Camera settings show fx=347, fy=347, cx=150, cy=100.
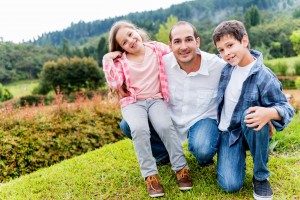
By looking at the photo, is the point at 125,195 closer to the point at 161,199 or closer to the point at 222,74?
the point at 161,199

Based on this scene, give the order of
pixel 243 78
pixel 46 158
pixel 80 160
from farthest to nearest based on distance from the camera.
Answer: pixel 46 158 → pixel 80 160 → pixel 243 78

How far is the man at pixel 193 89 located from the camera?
9.61 ft

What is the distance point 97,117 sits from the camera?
21.1 ft

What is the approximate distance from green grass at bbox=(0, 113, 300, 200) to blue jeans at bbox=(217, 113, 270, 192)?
14 cm

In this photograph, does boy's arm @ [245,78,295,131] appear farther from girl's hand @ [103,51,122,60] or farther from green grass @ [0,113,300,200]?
girl's hand @ [103,51,122,60]

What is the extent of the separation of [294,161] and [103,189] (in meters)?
1.92

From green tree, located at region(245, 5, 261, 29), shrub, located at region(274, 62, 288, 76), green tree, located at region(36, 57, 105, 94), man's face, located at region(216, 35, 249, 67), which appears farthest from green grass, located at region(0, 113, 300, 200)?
green tree, located at region(245, 5, 261, 29)

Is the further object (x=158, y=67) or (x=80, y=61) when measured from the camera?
(x=80, y=61)

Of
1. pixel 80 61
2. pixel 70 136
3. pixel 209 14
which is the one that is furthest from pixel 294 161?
pixel 209 14

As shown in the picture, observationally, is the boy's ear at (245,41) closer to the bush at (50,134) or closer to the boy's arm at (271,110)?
the boy's arm at (271,110)

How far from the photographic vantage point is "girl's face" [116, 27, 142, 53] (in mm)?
3082

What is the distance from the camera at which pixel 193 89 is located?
307cm

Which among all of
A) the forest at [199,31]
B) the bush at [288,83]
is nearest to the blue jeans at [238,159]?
the forest at [199,31]

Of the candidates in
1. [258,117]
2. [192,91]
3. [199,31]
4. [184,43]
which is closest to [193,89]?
[192,91]
